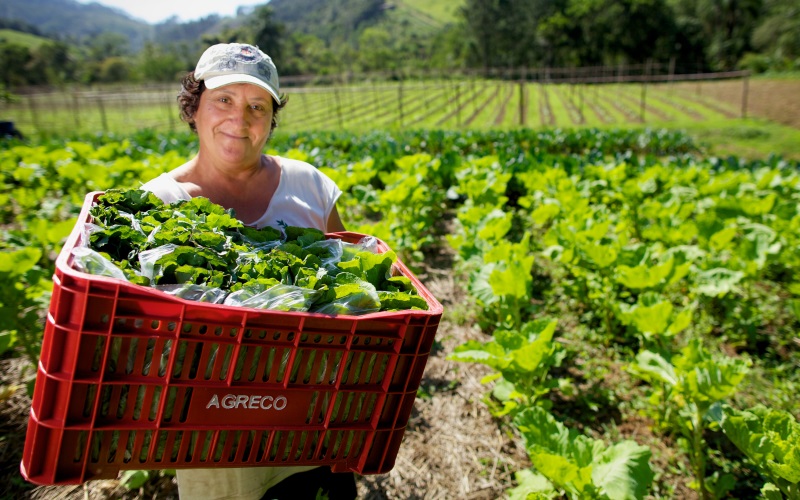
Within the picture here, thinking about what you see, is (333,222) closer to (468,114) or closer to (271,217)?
(271,217)

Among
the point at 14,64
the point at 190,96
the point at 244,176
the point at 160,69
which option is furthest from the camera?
the point at 160,69

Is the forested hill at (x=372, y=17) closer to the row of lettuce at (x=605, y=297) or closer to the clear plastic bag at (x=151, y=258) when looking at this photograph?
the row of lettuce at (x=605, y=297)

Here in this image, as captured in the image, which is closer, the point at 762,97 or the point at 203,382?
the point at 203,382

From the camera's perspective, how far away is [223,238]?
1.58m

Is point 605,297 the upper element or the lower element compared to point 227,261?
lower

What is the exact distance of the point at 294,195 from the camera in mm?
2275

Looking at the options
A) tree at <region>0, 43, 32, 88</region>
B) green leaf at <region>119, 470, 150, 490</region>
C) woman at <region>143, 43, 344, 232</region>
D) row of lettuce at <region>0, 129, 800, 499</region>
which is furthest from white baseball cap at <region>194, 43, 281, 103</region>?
tree at <region>0, 43, 32, 88</region>

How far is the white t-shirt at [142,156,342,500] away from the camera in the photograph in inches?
66.6

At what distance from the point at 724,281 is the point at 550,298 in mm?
1374

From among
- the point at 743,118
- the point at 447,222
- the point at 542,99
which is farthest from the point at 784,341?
the point at 542,99

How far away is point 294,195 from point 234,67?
587 millimetres

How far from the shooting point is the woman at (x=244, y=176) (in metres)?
1.79

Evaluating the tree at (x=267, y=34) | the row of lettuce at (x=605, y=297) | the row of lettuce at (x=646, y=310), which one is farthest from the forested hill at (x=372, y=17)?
the row of lettuce at (x=646, y=310)

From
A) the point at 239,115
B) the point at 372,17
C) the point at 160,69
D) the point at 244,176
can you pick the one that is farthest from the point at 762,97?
the point at 372,17
